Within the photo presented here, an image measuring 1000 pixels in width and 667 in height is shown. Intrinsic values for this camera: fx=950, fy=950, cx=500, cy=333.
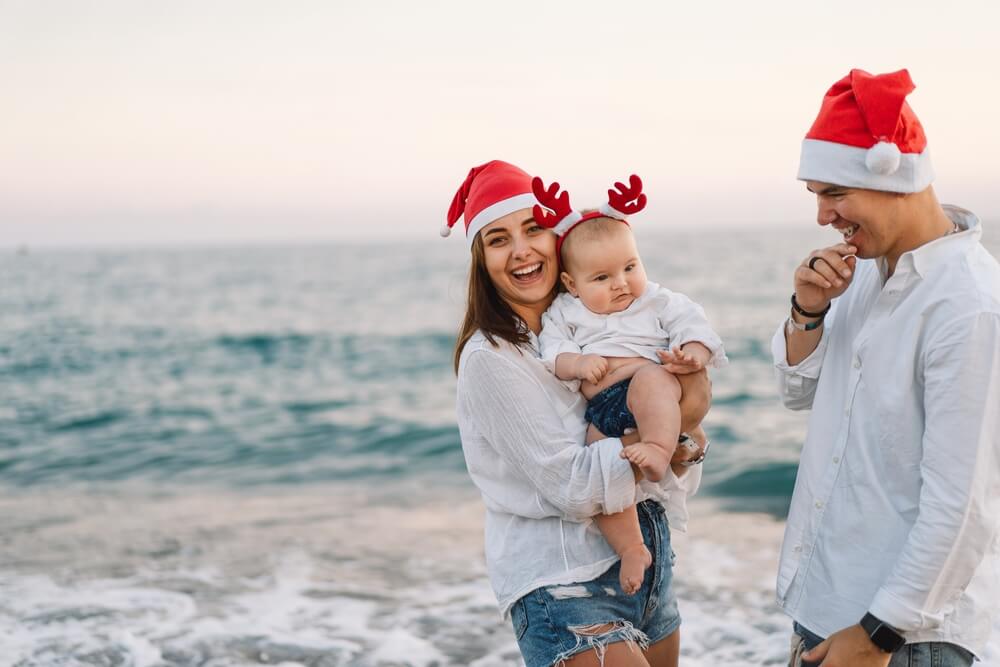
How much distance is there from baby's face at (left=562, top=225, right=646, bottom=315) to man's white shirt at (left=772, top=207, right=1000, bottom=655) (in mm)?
629

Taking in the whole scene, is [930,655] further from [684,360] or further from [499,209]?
[499,209]

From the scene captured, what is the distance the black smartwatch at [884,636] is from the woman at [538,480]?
2.29 ft

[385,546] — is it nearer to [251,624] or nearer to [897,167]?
[251,624]

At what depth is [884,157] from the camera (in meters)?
2.40

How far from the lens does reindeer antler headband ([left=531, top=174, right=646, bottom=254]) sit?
119 inches

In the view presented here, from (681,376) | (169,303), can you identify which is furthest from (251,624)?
(169,303)

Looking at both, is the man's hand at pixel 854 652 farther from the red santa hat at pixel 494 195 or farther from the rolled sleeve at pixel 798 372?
the red santa hat at pixel 494 195

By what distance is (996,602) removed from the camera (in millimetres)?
2479

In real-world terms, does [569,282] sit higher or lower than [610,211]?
lower

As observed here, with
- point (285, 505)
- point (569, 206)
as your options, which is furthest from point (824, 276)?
point (285, 505)

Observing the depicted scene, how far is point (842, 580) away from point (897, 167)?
1102 millimetres

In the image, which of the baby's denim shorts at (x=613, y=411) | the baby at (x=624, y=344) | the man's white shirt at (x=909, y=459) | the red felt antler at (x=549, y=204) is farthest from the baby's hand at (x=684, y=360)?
the red felt antler at (x=549, y=204)

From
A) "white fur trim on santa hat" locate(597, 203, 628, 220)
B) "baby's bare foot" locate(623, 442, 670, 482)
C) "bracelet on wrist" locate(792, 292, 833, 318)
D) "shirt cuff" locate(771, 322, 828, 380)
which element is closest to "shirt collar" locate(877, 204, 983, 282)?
"bracelet on wrist" locate(792, 292, 833, 318)

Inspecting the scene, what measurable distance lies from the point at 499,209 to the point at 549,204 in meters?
0.16
